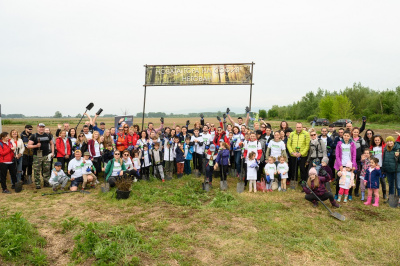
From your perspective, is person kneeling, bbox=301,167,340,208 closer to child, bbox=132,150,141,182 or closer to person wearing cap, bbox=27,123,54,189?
child, bbox=132,150,141,182

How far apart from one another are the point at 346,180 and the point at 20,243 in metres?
8.31

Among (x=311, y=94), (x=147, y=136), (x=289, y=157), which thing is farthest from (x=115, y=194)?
(x=311, y=94)

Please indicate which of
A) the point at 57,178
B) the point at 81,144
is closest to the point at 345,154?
the point at 81,144

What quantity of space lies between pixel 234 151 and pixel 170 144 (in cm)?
263

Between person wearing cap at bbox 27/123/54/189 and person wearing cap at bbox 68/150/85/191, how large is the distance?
954 millimetres

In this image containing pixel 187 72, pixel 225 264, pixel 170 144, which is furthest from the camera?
pixel 187 72

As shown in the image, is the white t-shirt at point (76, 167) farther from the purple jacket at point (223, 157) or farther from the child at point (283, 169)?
the child at point (283, 169)

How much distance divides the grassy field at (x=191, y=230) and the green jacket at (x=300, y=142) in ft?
5.00

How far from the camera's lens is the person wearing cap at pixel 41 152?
358 inches

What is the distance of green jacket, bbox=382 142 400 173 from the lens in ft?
24.9

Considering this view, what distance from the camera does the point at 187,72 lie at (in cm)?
1404

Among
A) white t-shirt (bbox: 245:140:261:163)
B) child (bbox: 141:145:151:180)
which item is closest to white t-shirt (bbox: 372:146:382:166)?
white t-shirt (bbox: 245:140:261:163)

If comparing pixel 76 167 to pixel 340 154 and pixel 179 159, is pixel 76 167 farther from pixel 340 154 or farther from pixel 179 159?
pixel 340 154

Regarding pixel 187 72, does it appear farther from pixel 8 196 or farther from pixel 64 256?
pixel 64 256
